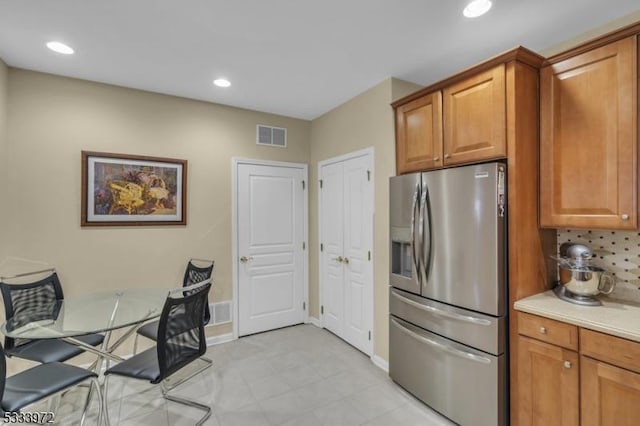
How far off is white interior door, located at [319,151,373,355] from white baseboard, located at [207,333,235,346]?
3.83 ft

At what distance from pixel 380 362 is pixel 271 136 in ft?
9.35

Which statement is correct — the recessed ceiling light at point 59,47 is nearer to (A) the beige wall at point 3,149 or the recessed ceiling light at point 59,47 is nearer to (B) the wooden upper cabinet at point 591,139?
(A) the beige wall at point 3,149

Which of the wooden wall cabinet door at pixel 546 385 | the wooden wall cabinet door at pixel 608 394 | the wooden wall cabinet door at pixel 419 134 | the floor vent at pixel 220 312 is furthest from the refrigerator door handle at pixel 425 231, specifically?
the floor vent at pixel 220 312

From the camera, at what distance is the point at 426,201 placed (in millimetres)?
2225

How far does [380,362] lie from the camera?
286cm

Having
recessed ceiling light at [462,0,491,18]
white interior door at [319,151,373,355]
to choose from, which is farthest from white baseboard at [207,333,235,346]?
recessed ceiling light at [462,0,491,18]

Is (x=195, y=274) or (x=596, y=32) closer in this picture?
(x=596, y=32)

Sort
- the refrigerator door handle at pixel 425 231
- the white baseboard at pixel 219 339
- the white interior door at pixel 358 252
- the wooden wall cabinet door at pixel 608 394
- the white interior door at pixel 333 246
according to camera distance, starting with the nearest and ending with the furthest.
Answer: the wooden wall cabinet door at pixel 608 394
the refrigerator door handle at pixel 425 231
the white interior door at pixel 358 252
the white baseboard at pixel 219 339
the white interior door at pixel 333 246

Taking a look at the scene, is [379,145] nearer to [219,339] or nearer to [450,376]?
[450,376]

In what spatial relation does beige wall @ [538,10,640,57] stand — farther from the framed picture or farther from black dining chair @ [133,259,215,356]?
the framed picture

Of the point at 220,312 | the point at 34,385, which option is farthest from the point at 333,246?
the point at 34,385

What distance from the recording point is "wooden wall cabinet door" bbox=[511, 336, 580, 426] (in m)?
1.61

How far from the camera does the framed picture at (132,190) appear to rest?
282 cm

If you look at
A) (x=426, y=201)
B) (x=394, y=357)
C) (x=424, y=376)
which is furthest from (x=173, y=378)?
(x=426, y=201)
